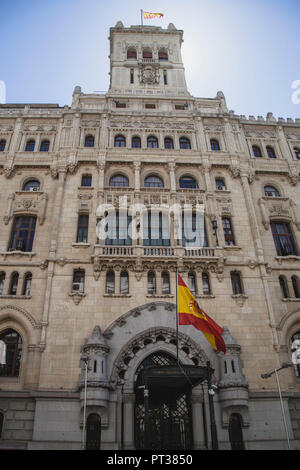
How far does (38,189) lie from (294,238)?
2341 cm

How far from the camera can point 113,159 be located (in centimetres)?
3203

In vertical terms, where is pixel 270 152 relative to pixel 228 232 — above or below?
above

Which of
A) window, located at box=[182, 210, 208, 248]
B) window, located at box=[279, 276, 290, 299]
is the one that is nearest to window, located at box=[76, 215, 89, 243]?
window, located at box=[182, 210, 208, 248]

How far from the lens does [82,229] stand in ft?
94.8

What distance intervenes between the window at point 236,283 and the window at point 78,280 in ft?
38.5

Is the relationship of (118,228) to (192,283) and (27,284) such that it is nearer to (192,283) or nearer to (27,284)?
(192,283)

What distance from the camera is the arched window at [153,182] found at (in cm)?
3216

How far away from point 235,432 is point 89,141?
2793 centimetres

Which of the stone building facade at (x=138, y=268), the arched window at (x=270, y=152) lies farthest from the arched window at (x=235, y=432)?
the arched window at (x=270, y=152)

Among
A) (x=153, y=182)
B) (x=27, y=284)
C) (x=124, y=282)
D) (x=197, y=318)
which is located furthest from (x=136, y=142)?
(x=197, y=318)

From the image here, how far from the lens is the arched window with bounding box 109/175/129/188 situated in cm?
3212

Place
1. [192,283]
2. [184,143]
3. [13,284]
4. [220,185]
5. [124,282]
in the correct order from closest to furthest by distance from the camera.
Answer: [13,284]
[124,282]
[192,283]
[220,185]
[184,143]
